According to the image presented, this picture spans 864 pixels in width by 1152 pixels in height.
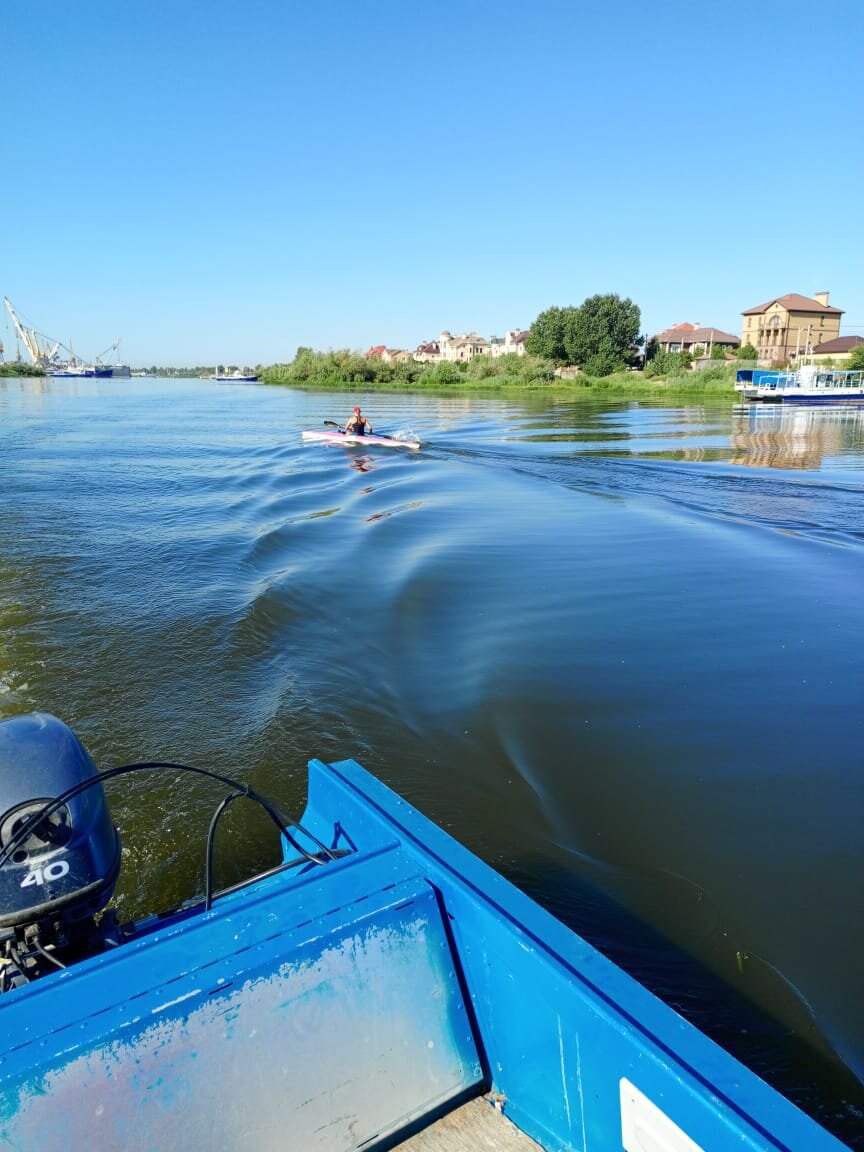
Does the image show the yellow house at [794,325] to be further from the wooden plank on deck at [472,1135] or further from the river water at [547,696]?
the wooden plank on deck at [472,1135]

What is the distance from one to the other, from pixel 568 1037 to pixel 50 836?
5.50 feet

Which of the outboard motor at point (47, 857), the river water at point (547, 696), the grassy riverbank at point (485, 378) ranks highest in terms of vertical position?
the grassy riverbank at point (485, 378)

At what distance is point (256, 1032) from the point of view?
187 centimetres

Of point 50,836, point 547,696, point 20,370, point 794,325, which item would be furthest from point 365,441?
point 20,370

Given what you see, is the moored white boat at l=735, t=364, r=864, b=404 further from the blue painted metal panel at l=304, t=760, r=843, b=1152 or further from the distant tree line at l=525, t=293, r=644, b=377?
the blue painted metal panel at l=304, t=760, r=843, b=1152

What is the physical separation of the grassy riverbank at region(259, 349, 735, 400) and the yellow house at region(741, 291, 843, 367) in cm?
2958

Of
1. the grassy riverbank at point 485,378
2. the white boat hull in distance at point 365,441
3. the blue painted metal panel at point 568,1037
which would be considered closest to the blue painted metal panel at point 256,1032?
the blue painted metal panel at point 568,1037

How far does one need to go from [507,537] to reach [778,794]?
274 inches

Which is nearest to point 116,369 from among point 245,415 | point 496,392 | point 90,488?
point 496,392

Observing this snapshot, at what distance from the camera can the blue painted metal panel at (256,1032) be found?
165 centimetres

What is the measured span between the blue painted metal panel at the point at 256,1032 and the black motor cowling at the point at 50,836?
23.4 inches

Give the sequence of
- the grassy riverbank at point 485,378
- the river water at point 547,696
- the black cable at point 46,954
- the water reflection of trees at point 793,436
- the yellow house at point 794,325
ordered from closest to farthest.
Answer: the black cable at point 46,954 < the river water at point 547,696 < the water reflection of trees at point 793,436 < the grassy riverbank at point 485,378 < the yellow house at point 794,325

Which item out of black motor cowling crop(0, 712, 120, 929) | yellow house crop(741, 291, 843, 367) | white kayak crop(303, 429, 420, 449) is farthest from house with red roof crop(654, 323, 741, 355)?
black motor cowling crop(0, 712, 120, 929)

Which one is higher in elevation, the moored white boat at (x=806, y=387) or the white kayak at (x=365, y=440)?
the moored white boat at (x=806, y=387)
